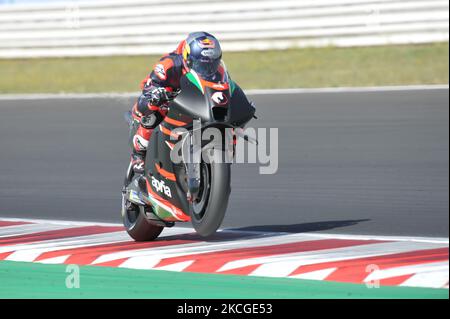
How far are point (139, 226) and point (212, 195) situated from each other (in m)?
1.08

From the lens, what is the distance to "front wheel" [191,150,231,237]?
5.83 meters

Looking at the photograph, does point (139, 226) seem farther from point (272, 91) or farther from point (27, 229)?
point (272, 91)

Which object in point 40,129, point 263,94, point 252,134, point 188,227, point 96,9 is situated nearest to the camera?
point 252,134

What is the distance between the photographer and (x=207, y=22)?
1809 cm

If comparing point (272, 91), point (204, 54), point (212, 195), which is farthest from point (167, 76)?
point (272, 91)

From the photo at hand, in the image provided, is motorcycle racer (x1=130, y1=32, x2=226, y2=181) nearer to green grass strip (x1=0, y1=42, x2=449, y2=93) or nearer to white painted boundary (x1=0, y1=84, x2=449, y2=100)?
white painted boundary (x1=0, y1=84, x2=449, y2=100)

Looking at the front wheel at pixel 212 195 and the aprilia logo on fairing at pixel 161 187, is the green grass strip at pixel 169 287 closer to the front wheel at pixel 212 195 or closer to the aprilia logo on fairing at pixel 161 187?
the front wheel at pixel 212 195

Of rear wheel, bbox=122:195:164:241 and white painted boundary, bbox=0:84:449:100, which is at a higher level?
white painted boundary, bbox=0:84:449:100

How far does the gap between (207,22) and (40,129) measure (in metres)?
5.61

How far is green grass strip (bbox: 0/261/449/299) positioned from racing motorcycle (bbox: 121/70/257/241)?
0.55 m

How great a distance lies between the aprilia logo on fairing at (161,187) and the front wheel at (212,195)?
0.27 metres

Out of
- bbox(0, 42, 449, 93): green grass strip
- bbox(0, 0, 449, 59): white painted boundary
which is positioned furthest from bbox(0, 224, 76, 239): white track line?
bbox(0, 0, 449, 59): white painted boundary
